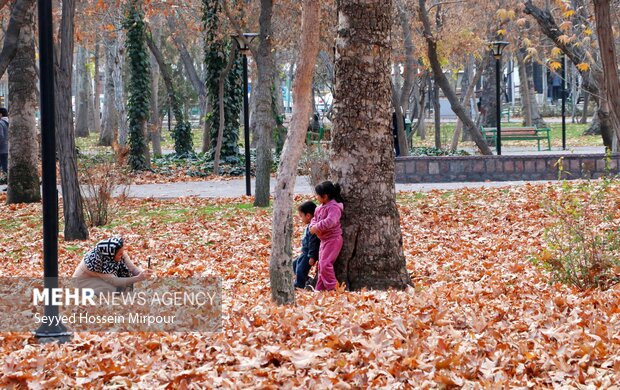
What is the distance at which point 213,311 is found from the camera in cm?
767

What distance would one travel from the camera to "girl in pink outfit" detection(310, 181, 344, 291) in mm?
9273

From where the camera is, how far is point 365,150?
931 centimetres

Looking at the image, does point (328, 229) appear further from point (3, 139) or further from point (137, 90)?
point (137, 90)

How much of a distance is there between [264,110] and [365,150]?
8317 mm

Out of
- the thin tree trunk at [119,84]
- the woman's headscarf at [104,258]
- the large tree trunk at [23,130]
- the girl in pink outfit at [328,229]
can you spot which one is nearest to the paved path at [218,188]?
the large tree trunk at [23,130]

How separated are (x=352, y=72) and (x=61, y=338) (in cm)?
391

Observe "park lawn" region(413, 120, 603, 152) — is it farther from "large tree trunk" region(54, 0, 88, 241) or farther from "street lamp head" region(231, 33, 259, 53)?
"large tree trunk" region(54, 0, 88, 241)

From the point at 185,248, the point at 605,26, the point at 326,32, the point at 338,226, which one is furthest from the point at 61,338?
the point at 326,32

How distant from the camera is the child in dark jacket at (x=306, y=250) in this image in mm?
9789

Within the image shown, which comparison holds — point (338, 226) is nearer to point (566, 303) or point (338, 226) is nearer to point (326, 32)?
point (566, 303)

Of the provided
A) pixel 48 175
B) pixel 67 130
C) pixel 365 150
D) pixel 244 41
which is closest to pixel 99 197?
pixel 67 130

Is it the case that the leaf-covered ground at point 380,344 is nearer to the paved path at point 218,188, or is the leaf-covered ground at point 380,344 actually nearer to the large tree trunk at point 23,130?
the paved path at point 218,188

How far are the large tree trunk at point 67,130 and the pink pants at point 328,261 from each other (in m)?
5.36

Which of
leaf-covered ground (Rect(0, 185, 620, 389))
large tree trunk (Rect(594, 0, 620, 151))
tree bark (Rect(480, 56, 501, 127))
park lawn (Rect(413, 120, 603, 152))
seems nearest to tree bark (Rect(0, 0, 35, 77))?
leaf-covered ground (Rect(0, 185, 620, 389))
